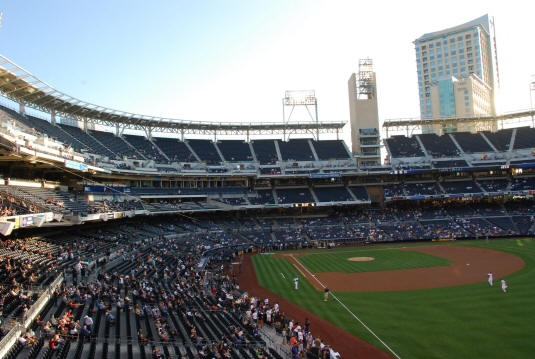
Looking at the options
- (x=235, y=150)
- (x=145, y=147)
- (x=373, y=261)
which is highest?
(x=145, y=147)

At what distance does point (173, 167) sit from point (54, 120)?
16.5 m

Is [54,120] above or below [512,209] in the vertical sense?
above

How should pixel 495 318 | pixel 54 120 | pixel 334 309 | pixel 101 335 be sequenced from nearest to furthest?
pixel 101 335 < pixel 495 318 < pixel 334 309 < pixel 54 120

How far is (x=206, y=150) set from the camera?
61.8 metres

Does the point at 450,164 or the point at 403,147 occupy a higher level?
the point at 403,147

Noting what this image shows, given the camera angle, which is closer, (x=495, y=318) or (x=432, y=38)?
(x=495, y=318)

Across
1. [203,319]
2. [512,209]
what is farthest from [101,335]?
[512,209]

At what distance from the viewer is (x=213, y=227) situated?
49.6 m

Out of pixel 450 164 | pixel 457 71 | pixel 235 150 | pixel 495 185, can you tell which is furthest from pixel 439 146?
pixel 457 71

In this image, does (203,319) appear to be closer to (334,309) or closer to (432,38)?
(334,309)

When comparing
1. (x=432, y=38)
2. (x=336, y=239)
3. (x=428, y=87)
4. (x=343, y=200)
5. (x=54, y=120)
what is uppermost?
(x=432, y=38)

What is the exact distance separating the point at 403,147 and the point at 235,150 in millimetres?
30286

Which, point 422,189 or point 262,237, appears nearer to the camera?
point 262,237

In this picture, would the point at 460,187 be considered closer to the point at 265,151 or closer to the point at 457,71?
the point at 265,151
